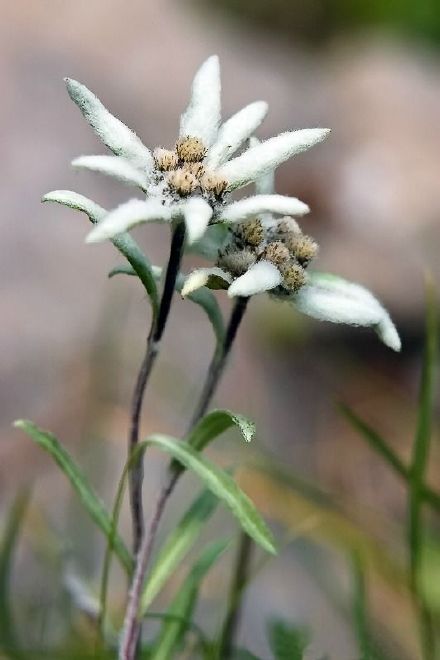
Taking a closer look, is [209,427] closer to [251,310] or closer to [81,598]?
[81,598]

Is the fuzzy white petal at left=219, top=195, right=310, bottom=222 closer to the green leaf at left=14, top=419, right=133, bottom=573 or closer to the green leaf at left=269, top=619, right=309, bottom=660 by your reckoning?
the green leaf at left=14, top=419, right=133, bottom=573

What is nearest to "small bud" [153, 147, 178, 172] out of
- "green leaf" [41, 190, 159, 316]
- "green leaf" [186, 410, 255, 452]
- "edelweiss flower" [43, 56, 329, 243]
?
"edelweiss flower" [43, 56, 329, 243]

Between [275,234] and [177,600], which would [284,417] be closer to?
[177,600]

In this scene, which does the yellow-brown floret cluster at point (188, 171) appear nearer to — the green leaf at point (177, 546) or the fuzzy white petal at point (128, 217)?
the fuzzy white petal at point (128, 217)

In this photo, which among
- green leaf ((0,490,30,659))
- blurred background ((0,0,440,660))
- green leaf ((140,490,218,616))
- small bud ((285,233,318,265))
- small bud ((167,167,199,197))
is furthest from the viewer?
blurred background ((0,0,440,660))

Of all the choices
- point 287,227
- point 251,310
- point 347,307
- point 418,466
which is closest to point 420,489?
point 418,466
